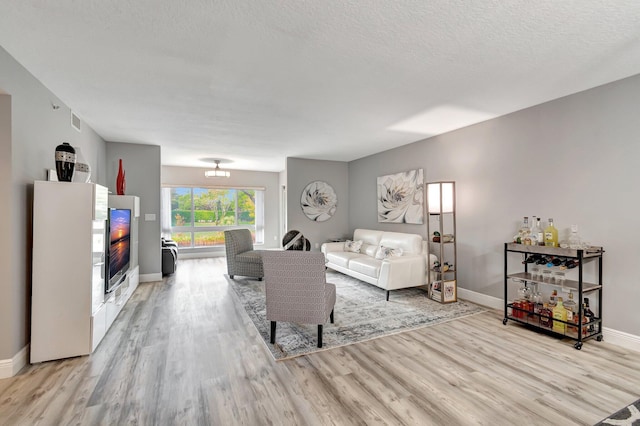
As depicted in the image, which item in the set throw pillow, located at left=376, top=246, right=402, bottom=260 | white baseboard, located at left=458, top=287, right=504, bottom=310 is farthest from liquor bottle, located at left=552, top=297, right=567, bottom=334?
throw pillow, located at left=376, top=246, right=402, bottom=260

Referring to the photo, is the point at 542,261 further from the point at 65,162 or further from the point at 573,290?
the point at 65,162

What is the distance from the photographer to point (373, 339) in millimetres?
2846

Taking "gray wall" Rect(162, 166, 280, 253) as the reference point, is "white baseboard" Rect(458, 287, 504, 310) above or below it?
below

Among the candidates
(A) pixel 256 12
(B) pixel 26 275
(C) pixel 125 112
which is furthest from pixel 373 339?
(C) pixel 125 112

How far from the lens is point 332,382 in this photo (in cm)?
213

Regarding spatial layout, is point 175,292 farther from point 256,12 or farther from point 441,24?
point 441,24

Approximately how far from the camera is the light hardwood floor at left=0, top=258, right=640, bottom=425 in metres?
1.78

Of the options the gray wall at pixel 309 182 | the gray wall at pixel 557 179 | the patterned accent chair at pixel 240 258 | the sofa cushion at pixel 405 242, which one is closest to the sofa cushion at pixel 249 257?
the patterned accent chair at pixel 240 258

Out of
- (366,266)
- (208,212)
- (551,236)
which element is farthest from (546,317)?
(208,212)

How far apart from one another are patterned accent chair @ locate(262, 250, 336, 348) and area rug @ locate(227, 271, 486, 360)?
8.3 inches

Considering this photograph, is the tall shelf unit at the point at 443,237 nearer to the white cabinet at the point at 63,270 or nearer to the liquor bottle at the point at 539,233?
the liquor bottle at the point at 539,233

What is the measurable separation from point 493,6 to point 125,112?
369cm

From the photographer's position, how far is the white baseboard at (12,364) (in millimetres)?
2170

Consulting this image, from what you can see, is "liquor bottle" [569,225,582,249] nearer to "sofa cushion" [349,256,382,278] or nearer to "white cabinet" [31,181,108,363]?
"sofa cushion" [349,256,382,278]
